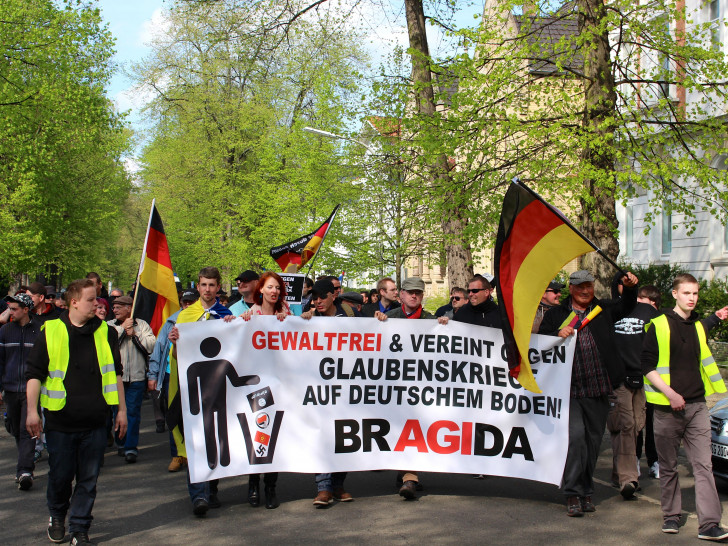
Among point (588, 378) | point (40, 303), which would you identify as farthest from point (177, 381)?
point (588, 378)

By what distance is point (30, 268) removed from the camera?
33.1 metres

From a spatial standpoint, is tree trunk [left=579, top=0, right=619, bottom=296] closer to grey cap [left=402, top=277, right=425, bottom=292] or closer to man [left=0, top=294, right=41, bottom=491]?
grey cap [left=402, top=277, right=425, bottom=292]

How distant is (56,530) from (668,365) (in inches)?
188

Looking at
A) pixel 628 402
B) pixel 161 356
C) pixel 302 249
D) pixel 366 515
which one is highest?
→ pixel 302 249

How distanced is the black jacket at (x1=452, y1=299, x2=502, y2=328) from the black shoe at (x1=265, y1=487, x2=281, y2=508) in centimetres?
242

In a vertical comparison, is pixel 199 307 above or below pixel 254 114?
below

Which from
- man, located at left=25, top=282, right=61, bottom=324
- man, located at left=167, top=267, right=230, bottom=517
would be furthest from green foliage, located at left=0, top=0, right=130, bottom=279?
man, located at left=167, top=267, right=230, bottom=517

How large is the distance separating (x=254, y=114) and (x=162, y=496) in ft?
109

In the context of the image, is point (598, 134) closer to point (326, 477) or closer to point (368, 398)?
point (368, 398)

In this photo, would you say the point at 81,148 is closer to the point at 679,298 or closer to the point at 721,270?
the point at 721,270

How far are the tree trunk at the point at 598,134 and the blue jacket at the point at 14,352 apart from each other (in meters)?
7.64

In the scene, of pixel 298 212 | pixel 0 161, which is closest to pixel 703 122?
pixel 298 212

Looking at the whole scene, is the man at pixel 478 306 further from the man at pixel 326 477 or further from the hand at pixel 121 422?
the hand at pixel 121 422

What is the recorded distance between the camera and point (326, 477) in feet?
24.5
